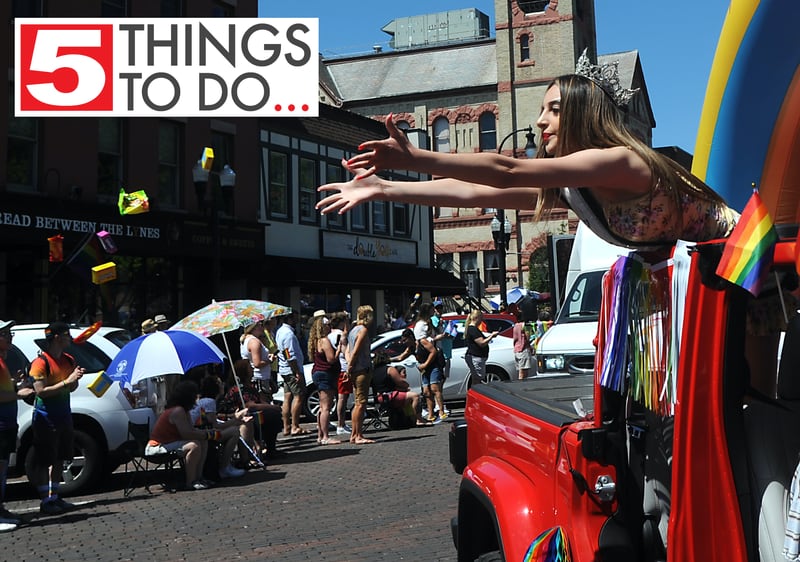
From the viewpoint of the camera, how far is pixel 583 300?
13.0m

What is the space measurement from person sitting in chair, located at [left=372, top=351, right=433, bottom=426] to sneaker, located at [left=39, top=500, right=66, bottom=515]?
687 cm

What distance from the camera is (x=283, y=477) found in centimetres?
1105

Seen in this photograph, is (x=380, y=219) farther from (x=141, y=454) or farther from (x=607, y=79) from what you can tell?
(x=607, y=79)

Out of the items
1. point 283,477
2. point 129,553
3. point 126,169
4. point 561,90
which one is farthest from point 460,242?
point 561,90

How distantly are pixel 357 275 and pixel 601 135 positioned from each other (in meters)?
27.9

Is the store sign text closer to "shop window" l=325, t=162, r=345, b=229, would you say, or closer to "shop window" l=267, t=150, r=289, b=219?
"shop window" l=267, t=150, r=289, b=219

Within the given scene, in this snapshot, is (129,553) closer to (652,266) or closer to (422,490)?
(422,490)

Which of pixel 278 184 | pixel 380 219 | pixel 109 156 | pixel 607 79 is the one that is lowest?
pixel 607 79

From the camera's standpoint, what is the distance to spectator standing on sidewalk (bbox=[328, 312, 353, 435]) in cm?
1418

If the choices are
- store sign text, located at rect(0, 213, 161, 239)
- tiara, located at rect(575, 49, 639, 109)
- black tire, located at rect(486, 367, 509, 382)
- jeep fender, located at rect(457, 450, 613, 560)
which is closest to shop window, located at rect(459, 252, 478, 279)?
store sign text, located at rect(0, 213, 161, 239)

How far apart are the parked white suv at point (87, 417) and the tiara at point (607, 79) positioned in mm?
8367

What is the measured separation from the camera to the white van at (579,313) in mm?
12086

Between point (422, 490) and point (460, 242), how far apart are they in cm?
4891

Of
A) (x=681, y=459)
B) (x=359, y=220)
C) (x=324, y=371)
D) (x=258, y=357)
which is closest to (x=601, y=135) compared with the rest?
(x=681, y=459)
